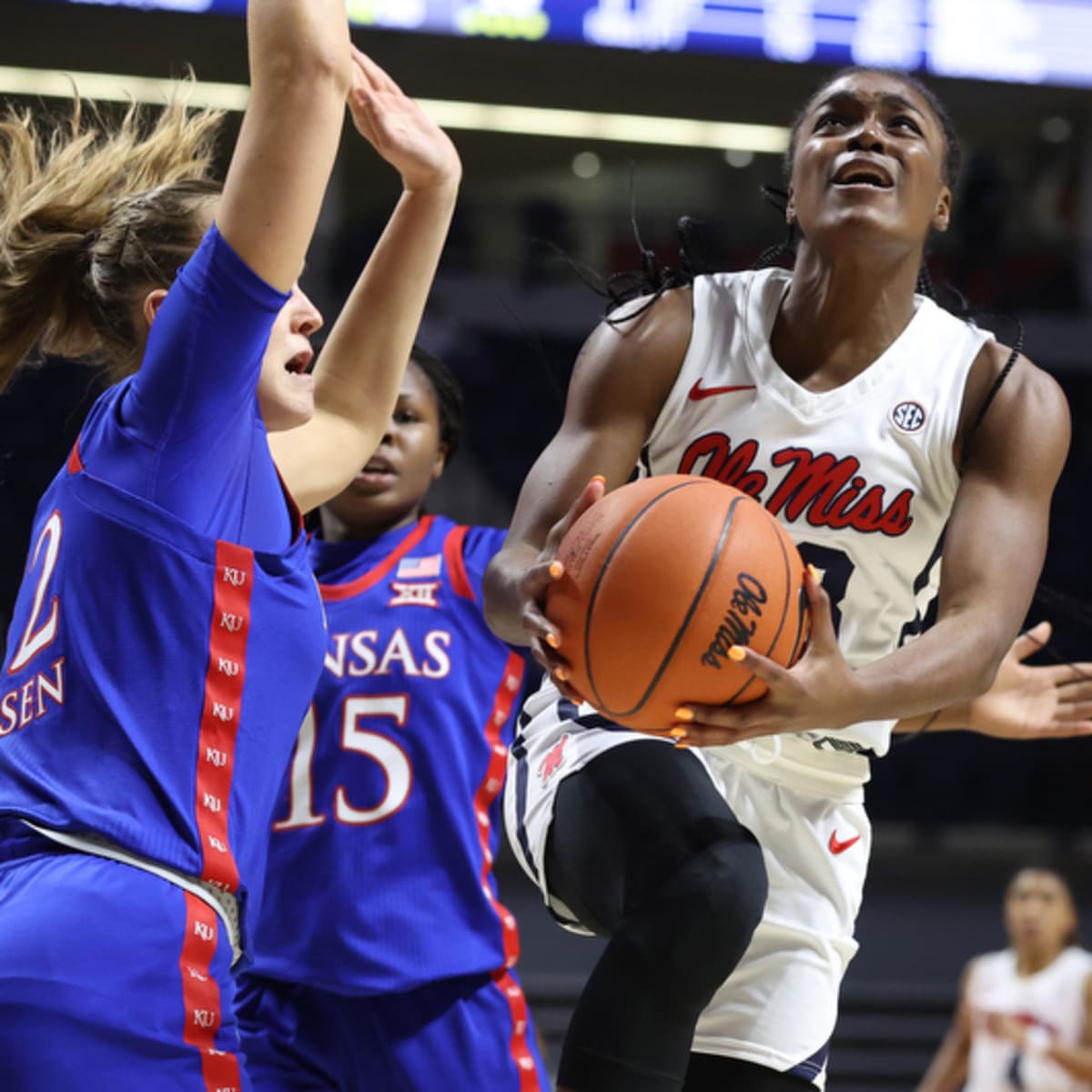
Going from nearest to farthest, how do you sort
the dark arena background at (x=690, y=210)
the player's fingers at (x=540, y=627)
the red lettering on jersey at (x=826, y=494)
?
the player's fingers at (x=540, y=627)
the red lettering on jersey at (x=826, y=494)
the dark arena background at (x=690, y=210)

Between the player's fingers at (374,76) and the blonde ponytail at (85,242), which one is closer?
the blonde ponytail at (85,242)

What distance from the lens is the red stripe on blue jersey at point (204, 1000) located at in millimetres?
2004

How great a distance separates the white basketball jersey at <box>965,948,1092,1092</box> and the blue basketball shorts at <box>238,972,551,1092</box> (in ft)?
12.9

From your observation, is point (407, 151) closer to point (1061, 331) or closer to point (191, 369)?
point (191, 369)

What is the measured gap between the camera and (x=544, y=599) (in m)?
2.36

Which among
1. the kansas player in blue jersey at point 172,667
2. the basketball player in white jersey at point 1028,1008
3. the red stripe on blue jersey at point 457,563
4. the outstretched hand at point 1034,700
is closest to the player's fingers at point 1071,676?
the outstretched hand at point 1034,700

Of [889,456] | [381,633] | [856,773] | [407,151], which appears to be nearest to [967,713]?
[856,773]

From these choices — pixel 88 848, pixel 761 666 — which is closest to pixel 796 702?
pixel 761 666

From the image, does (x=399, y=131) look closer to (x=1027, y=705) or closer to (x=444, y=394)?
(x=444, y=394)

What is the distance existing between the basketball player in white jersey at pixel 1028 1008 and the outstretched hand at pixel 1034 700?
371cm

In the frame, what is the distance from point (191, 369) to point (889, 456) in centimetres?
126

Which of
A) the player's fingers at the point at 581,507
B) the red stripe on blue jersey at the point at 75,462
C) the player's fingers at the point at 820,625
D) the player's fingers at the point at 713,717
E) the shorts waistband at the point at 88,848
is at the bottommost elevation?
the shorts waistband at the point at 88,848

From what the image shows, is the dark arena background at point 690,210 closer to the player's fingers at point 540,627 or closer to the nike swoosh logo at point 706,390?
the nike swoosh logo at point 706,390

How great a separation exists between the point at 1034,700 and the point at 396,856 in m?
1.33
